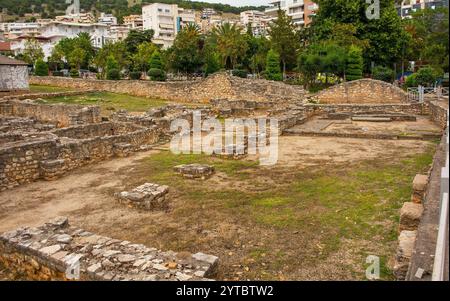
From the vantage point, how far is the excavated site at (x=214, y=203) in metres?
5.92

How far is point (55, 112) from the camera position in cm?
2300

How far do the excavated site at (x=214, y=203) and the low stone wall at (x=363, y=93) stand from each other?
26.3 ft

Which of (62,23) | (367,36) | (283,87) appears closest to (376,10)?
(367,36)

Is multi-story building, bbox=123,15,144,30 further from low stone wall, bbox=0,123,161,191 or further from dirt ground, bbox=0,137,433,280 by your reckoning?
dirt ground, bbox=0,137,433,280

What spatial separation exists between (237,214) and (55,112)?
60.2 ft

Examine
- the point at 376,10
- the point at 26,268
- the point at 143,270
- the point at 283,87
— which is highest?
the point at 376,10

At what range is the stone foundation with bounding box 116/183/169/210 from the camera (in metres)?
8.91

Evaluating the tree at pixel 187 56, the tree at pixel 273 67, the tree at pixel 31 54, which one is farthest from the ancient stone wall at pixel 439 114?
the tree at pixel 31 54

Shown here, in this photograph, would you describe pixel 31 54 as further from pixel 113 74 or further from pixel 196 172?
pixel 196 172

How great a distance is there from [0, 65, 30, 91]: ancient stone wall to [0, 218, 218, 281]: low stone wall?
32573 millimetres

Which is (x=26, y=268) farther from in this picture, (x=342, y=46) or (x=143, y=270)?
(x=342, y=46)

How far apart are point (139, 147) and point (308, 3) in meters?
70.5

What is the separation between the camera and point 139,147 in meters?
15.8

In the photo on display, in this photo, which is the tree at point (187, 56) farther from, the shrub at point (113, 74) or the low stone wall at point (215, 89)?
the low stone wall at point (215, 89)
